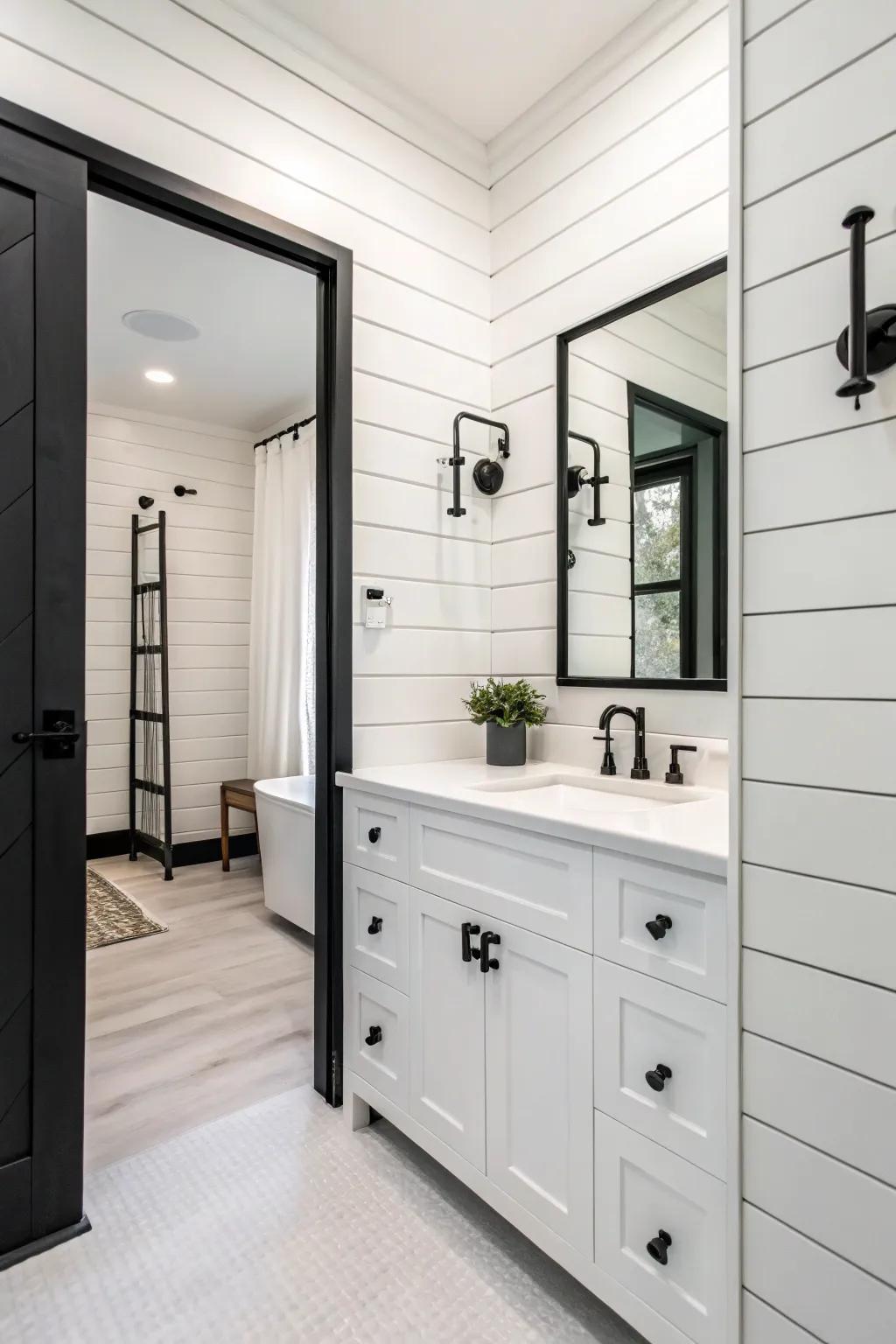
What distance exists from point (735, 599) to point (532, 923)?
74cm

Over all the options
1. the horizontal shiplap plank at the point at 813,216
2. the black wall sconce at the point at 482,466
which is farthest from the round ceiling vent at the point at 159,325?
the horizontal shiplap plank at the point at 813,216

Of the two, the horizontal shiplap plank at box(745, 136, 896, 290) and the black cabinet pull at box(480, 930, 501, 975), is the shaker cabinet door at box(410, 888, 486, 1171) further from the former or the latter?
the horizontal shiplap plank at box(745, 136, 896, 290)

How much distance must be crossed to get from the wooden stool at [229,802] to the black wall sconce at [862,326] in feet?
11.9

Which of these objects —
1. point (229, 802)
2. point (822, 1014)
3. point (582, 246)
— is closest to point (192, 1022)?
point (229, 802)

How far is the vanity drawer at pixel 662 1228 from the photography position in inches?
43.0

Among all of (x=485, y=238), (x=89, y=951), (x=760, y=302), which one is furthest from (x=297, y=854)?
(x=760, y=302)

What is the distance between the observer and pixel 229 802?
4.22 metres

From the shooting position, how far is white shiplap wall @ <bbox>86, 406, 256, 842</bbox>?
14.5 ft

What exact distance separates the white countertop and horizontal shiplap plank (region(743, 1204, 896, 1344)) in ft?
1.53

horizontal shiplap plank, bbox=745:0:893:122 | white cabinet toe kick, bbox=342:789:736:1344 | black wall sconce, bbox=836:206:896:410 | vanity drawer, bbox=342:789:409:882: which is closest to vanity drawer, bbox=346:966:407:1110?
white cabinet toe kick, bbox=342:789:736:1344

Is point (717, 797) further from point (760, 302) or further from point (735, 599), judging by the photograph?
point (760, 302)

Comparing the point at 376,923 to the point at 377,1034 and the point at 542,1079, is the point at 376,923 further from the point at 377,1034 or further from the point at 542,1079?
the point at 542,1079

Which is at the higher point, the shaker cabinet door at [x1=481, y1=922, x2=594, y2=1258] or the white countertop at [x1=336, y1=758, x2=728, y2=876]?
the white countertop at [x1=336, y1=758, x2=728, y2=876]

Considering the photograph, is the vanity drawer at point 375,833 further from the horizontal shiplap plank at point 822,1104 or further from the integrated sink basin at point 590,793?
the horizontal shiplap plank at point 822,1104
